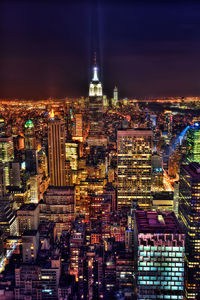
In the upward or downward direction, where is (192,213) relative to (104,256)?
upward

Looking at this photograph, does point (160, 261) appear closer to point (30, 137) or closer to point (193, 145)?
point (193, 145)

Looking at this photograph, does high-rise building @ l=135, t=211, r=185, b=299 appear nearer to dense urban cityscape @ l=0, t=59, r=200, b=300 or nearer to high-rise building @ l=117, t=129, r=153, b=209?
dense urban cityscape @ l=0, t=59, r=200, b=300

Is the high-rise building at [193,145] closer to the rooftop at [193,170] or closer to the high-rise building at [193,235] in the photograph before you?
the rooftop at [193,170]

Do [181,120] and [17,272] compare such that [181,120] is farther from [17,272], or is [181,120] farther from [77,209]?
[17,272]

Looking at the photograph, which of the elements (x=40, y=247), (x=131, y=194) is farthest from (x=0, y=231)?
(x=131, y=194)

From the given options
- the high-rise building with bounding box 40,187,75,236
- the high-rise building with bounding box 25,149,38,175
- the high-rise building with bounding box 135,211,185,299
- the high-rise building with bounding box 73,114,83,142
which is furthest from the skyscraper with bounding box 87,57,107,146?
the high-rise building with bounding box 135,211,185,299

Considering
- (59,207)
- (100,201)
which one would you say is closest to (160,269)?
(100,201)

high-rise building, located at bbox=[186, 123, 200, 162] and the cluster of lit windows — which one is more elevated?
high-rise building, located at bbox=[186, 123, 200, 162]
